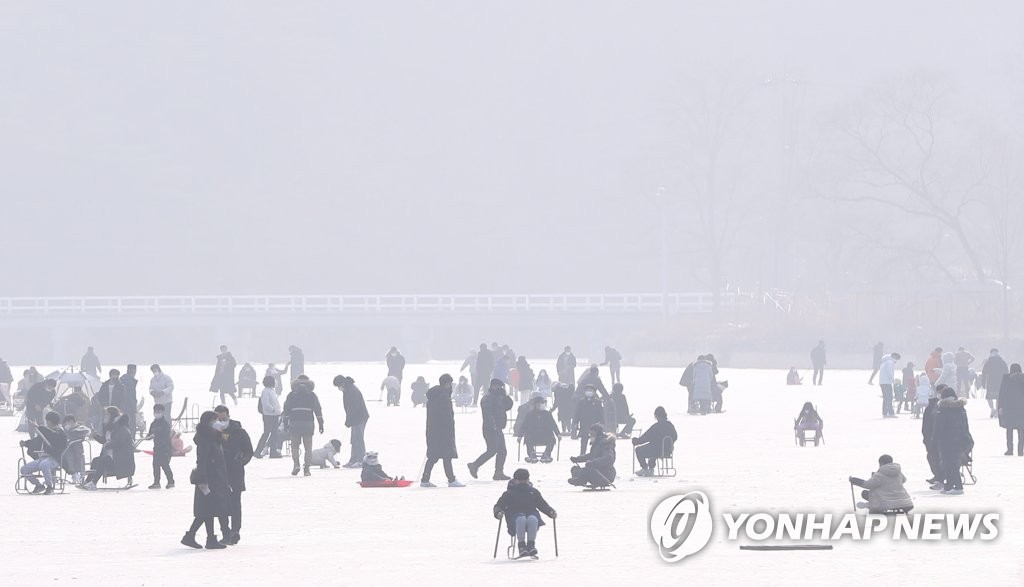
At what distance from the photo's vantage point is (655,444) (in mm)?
21734

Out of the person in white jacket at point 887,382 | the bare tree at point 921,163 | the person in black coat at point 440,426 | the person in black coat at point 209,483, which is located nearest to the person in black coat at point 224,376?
the person in white jacket at point 887,382

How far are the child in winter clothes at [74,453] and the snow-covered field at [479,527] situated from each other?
690 millimetres

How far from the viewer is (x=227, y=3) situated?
140 meters

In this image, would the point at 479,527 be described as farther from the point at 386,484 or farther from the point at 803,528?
the point at 386,484

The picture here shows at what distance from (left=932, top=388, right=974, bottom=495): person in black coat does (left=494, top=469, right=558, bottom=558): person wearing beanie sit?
6.11 metres

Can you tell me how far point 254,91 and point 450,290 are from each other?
23.6 meters

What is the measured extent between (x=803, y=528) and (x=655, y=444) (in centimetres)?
551

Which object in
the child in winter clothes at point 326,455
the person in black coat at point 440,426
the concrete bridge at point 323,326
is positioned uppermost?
the concrete bridge at point 323,326

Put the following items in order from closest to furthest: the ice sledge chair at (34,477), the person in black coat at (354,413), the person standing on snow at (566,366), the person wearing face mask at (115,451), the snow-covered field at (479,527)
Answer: the snow-covered field at (479,527) → the ice sledge chair at (34,477) → the person wearing face mask at (115,451) → the person in black coat at (354,413) → the person standing on snow at (566,366)

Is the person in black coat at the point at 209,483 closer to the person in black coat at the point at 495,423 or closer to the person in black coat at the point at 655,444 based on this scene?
the person in black coat at the point at 495,423

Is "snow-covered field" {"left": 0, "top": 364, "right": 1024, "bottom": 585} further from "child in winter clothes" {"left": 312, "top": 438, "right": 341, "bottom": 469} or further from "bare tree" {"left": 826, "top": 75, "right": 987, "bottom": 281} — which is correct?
"bare tree" {"left": 826, "top": 75, "right": 987, "bottom": 281}

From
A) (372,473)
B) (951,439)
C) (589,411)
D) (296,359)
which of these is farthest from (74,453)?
(296,359)

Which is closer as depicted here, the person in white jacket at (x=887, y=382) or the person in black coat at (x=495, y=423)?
the person in black coat at (x=495, y=423)

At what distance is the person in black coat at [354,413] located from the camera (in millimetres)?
23672
